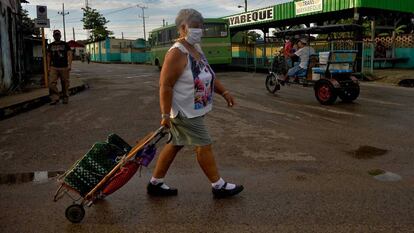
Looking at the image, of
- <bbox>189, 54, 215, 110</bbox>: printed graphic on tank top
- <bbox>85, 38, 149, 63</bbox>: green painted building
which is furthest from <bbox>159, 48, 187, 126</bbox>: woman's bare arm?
<bbox>85, 38, 149, 63</bbox>: green painted building

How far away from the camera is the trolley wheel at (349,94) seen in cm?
1047

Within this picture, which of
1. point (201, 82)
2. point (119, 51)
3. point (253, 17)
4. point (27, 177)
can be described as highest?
point (253, 17)

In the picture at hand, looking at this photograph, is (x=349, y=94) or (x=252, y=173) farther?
(x=349, y=94)

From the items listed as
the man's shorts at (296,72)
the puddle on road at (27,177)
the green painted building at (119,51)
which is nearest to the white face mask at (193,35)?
the puddle on road at (27,177)

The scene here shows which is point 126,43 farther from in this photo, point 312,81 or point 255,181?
point 255,181

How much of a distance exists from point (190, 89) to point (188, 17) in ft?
2.09

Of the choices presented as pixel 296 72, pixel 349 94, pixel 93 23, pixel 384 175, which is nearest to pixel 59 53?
pixel 296 72

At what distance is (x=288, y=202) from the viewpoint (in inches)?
159

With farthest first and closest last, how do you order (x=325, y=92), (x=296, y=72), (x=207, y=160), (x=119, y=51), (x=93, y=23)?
(x=93, y=23) → (x=119, y=51) → (x=296, y=72) → (x=325, y=92) → (x=207, y=160)

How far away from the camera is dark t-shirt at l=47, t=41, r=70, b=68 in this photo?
36.5 feet

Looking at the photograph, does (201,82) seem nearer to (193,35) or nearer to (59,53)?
(193,35)

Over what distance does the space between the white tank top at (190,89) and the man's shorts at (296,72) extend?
8.15 metres

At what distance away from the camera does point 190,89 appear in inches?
157

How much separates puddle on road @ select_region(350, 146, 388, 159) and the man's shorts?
19.3 ft
